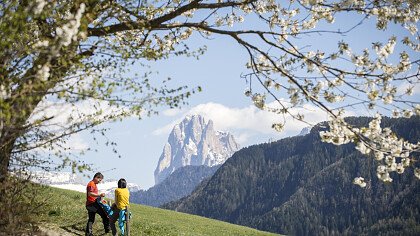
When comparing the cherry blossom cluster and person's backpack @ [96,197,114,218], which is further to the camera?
person's backpack @ [96,197,114,218]

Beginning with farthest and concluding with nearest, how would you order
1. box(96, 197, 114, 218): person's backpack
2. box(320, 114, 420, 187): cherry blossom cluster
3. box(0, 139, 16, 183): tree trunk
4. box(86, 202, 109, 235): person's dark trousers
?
box(96, 197, 114, 218): person's backpack
box(86, 202, 109, 235): person's dark trousers
box(0, 139, 16, 183): tree trunk
box(320, 114, 420, 187): cherry blossom cluster

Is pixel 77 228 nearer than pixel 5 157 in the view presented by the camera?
No

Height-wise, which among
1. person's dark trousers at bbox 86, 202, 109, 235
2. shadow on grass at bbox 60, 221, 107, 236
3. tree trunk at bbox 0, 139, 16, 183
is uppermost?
tree trunk at bbox 0, 139, 16, 183

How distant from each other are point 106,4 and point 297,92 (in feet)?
16.1

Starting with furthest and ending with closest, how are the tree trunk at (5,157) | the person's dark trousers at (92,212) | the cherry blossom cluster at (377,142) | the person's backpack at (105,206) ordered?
the person's backpack at (105,206) < the person's dark trousers at (92,212) < the tree trunk at (5,157) < the cherry blossom cluster at (377,142)

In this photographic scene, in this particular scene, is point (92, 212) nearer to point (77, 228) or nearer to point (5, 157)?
point (77, 228)

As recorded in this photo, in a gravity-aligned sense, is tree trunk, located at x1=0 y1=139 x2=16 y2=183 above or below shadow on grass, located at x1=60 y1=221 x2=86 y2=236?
above

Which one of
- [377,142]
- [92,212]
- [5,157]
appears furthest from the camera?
[92,212]

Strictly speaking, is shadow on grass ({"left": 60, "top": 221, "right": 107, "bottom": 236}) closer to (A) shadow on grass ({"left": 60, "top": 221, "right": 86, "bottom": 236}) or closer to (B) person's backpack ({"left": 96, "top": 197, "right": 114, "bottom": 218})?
(A) shadow on grass ({"left": 60, "top": 221, "right": 86, "bottom": 236})

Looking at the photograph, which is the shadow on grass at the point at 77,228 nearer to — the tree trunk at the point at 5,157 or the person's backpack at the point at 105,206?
the person's backpack at the point at 105,206

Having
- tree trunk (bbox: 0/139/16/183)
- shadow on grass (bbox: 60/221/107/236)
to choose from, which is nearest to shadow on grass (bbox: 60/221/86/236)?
shadow on grass (bbox: 60/221/107/236)

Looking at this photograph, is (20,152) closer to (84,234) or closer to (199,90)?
(199,90)

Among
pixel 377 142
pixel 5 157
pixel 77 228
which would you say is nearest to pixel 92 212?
pixel 77 228

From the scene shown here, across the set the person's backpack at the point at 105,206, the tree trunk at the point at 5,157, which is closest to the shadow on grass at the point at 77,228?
the person's backpack at the point at 105,206
